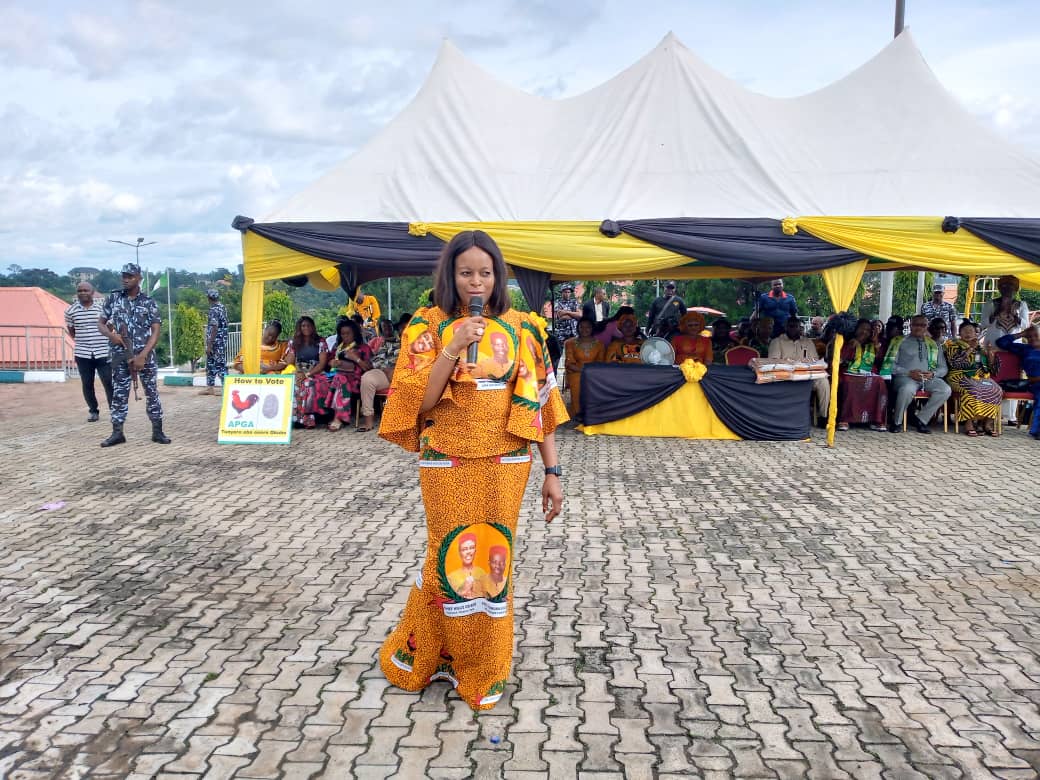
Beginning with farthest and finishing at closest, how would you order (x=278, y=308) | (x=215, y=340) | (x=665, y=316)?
1. (x=278, y=308)
2. (x=215, y=340)
3. (x=665, y=316)

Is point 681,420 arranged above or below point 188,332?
below

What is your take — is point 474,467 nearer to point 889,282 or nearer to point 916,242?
point 916,242

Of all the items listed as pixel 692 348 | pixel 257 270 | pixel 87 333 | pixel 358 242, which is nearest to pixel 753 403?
pixel 692 348

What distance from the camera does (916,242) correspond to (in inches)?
301

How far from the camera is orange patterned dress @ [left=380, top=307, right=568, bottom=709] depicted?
2.55 meters

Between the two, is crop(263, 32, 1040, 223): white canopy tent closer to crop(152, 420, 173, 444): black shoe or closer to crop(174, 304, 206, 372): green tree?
crop(152, 420, 173, 444): black shoe

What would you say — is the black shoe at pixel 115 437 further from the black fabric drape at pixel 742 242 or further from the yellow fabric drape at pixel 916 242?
the yellow fabric drape at pixel 916 242

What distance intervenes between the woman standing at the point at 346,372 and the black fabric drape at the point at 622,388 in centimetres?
279

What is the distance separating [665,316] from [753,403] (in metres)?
2.39

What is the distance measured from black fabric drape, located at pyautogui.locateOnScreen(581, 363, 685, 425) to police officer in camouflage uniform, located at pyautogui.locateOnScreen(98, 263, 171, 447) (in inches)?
182

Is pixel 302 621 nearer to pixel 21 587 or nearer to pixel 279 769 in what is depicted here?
pixel 279 769

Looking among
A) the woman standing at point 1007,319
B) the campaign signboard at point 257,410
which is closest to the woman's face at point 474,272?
the campaign signboard at point 257,410

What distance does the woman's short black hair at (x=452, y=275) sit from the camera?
8.28 feet

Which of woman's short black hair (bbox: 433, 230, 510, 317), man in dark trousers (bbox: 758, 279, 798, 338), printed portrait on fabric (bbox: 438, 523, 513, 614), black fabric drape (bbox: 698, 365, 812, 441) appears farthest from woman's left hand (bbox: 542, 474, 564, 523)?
man in dark trousers (bbox: 758, 279, 798, 338)
